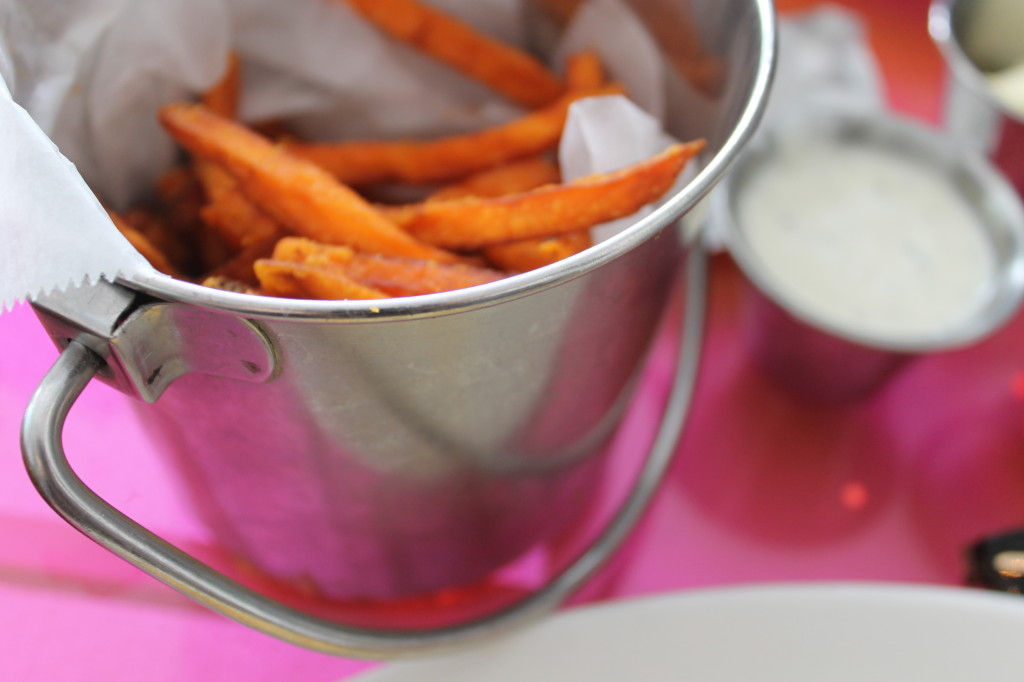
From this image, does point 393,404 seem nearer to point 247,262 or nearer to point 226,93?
point 247,262

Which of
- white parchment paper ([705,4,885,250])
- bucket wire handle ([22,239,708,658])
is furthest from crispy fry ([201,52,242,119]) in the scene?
white parchment paper ([705,4,885,250])

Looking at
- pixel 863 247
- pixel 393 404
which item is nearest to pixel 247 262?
pixel 393 404

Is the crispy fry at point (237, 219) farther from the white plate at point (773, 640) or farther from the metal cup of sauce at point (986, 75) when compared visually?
the metal cup of sauce at point (986, 75)

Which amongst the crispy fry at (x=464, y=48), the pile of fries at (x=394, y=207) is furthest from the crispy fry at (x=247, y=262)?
the crispy fry at (x=464, y=48)

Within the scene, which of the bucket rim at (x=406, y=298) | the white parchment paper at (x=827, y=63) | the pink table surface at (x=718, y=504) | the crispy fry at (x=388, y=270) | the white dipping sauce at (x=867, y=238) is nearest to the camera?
the bucket rim at (x=406, y=298)

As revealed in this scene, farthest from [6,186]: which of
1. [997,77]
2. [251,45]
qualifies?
[997,77]

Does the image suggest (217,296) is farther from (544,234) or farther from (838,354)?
(838,354)
